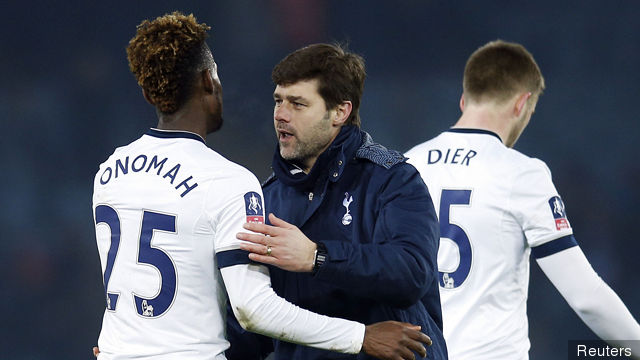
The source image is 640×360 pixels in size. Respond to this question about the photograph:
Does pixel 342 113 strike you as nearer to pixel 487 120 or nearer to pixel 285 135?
pixel 285 135

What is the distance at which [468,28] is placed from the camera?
7.69 m

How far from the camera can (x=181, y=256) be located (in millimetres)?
2164

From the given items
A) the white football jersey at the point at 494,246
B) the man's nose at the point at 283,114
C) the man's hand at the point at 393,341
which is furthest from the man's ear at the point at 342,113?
the white football jersey at the point at 494,246

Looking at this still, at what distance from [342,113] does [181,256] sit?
721 millimetres

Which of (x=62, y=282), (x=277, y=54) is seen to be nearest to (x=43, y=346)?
(x=62, y=282)

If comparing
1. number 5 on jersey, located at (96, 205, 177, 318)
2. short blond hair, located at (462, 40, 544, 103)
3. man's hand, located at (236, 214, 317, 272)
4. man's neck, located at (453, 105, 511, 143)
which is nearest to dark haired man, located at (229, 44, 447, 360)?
man's hand, located at (236, 214, 317, 272)

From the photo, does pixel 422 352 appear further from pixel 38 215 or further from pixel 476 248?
pixel 38 215

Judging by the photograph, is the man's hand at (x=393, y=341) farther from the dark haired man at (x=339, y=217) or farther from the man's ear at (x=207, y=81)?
the man's ear at (x=207, y=81)

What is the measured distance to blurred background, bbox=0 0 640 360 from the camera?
6.90 meters

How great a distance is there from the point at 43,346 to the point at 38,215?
1.06m

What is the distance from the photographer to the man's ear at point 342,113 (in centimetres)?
258

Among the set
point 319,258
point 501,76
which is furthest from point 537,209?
point 319,258
